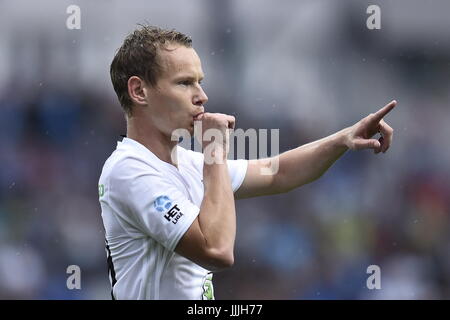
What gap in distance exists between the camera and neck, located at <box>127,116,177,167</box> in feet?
9.46

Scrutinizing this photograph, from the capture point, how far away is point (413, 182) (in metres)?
6.98

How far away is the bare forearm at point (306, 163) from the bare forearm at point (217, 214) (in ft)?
1.94

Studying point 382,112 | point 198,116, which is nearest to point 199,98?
point 198,116

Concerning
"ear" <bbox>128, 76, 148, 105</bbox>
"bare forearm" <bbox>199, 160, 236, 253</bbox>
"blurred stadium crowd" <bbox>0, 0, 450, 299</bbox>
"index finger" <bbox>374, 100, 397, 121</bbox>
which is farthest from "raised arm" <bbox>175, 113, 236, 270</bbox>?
"blurred stadium crowd" <bbox>0, 0, 450, 299</bbox>

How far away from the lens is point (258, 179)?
3.28 m

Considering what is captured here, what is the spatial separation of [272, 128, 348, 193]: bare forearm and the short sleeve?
0.65 metres

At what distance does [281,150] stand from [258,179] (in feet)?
11.7

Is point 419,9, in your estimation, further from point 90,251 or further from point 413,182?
point 90,251

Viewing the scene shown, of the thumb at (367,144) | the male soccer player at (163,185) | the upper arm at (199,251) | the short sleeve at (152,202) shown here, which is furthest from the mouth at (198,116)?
the thumb at (367,144)

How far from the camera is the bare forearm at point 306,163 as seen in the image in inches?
127

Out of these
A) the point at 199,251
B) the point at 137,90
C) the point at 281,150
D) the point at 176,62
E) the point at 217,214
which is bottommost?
the point at 281,150

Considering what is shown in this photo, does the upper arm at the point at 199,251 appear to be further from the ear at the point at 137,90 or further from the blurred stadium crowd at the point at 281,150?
the blurred stadium crowd at the point at 281,150

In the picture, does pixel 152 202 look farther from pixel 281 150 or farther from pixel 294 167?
pixel 281 150

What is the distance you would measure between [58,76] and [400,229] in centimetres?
325
